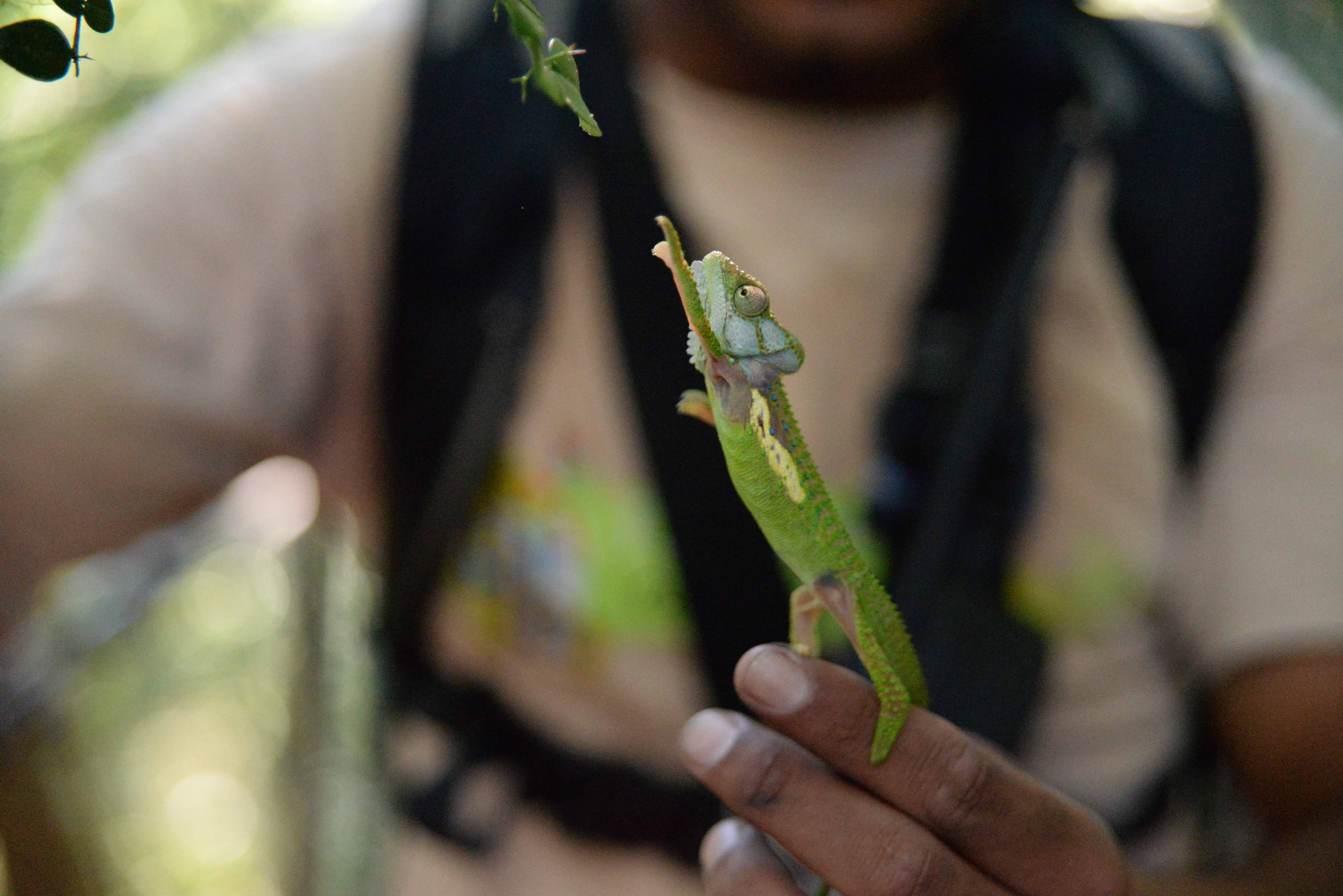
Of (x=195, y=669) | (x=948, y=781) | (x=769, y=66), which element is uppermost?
(x=769, y=66)

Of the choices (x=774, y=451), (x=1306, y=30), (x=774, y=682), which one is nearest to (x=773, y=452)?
(x=774, y=451)

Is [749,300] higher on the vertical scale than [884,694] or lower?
higher

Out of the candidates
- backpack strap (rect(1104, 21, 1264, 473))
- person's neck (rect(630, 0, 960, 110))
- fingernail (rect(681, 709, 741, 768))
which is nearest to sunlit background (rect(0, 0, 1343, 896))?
backpack strap (rect(1104, 21, 1264, 473))

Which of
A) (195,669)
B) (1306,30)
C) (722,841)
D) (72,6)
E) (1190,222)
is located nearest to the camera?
(72,6)

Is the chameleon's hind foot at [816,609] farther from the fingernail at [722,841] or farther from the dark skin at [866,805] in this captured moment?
the fingernail at [722,841]

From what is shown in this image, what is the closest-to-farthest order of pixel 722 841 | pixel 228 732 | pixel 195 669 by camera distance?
pixel 722 841 → pixel 195 669 → pixel 228 732

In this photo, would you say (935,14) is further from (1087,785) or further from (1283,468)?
(1087,785)

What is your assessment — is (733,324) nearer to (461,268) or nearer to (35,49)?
(35,49)

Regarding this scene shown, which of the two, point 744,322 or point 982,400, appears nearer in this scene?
point 744,322
